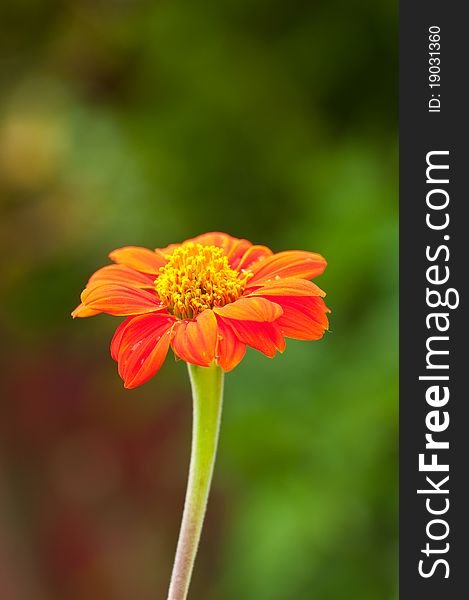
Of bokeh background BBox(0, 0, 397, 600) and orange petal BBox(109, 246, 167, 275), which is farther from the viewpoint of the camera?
bokeh background BBox(0, 0, 397, 600)

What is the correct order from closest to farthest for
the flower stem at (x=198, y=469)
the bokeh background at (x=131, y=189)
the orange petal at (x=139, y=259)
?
the flower stem at (x=198, y=469) → the orange petal at (x=139, y=259) → the bokeh background at (x=131, y=189)

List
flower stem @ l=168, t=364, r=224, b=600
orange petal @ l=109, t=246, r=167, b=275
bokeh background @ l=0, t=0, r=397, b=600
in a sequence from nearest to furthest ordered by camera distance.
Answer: flower stem @ l=168, t=364, r=224, b=600, orange petal @ l=109, t=246, r=167, b=275, bokeh background @ l=0, t=0, r=397, b=600

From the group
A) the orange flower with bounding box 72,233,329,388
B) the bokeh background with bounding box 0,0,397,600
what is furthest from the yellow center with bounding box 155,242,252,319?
the bokeh background with bounding box 0,0,397,600

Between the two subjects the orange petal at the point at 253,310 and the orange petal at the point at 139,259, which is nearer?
the orange petal at the point at 253,310

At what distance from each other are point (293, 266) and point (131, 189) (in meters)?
1.54

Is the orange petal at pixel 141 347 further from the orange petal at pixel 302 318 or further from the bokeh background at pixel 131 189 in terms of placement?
the bokeh background at pixel 131 189

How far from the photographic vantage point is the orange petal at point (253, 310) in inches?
20.9

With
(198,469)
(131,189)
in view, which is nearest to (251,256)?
(198,469)

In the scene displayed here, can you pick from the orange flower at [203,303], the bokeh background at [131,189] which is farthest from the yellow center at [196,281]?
the bokeh background at [131,189]

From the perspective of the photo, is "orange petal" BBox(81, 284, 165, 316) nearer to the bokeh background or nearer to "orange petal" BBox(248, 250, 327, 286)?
"orange petal" BBox(248, 250, 327, 286)

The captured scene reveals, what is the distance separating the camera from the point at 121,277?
0.61 meters

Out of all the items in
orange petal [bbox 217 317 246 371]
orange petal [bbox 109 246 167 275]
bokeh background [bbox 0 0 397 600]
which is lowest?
orange petal [bbox 217 317 246 371]

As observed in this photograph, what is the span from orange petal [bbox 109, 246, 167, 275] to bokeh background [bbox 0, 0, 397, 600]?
1.06m

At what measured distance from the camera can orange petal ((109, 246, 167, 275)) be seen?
65 cm
